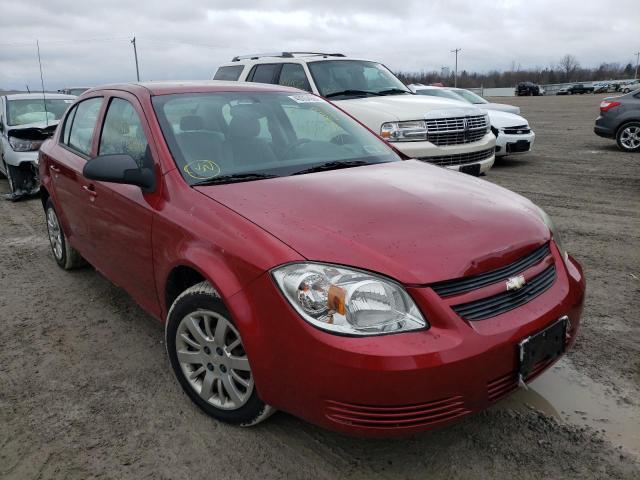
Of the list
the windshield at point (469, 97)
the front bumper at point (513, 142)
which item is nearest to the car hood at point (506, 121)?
the front bumper at point (513, 142)

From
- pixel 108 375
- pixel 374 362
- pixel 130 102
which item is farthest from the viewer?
pixel 130 102

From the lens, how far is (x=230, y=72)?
8922 millimetres

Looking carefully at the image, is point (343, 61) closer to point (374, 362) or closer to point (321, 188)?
point (321, 188)

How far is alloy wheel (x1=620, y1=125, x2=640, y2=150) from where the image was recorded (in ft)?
38.5

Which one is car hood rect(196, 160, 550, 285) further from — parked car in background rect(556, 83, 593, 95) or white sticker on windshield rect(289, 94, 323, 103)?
parked car in background rect(556, 83, 593, 95)

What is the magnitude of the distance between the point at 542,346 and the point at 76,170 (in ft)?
10.9

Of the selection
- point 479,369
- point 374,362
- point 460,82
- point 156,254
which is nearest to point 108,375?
point 156,254

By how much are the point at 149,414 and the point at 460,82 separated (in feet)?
340

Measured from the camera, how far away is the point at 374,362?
199 cm

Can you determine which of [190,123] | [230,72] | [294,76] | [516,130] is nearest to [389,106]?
[294,76]

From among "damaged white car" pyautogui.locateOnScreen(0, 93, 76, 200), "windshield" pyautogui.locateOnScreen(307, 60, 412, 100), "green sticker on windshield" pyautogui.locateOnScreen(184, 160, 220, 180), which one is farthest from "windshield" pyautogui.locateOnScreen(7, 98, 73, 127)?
"green sticker on windshield" pyautogui.locateOnScreen(184, 160, 220, 180)

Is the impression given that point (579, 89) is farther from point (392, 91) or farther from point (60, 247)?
point (60, 247)

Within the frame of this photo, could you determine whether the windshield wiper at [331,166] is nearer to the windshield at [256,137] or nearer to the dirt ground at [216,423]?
the windshield at [256,137]

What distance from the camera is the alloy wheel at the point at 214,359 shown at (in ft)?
8.21
